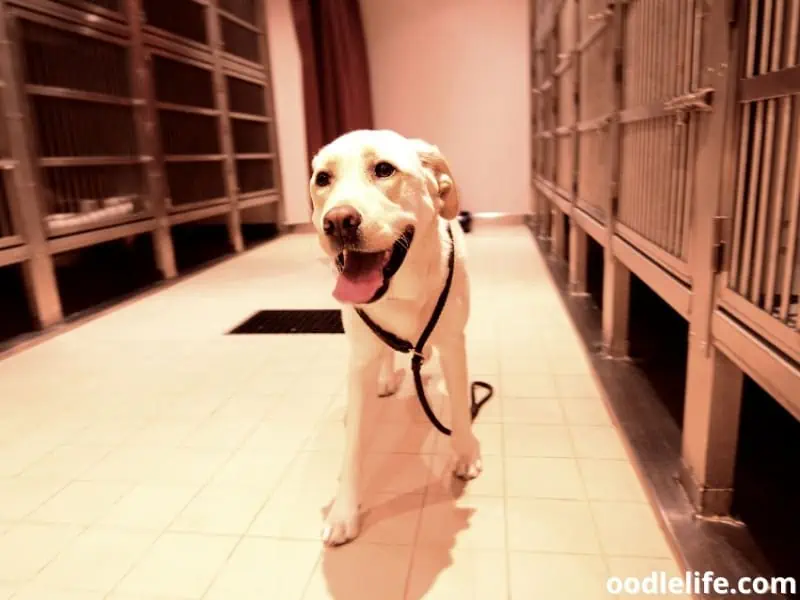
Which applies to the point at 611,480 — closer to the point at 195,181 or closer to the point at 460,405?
the point at 460,405

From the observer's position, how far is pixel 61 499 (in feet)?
5.31

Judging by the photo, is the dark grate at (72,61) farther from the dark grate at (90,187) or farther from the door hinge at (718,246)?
the door hinge at (718,246)

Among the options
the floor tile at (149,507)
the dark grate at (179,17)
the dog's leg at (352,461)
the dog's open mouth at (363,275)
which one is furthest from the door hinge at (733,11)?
the dark grate at (179,17)

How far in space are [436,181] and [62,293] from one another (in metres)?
3.51

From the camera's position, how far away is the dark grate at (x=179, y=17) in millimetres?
4711

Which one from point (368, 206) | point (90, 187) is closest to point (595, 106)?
point (368, 206)

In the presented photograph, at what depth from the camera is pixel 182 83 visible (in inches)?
201

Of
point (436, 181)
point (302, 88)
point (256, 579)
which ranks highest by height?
point (302, 88)

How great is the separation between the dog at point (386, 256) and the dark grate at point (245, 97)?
5000 millimetres

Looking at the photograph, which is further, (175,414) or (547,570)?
(175,414)

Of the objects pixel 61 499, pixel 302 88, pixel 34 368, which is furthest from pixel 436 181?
pixel 302 88

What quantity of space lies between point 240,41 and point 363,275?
580 centimetres

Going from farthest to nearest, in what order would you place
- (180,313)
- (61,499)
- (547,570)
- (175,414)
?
(180,313)
(175,414)
(61,499)
(547,570)

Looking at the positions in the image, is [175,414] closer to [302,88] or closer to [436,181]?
[436,181]
